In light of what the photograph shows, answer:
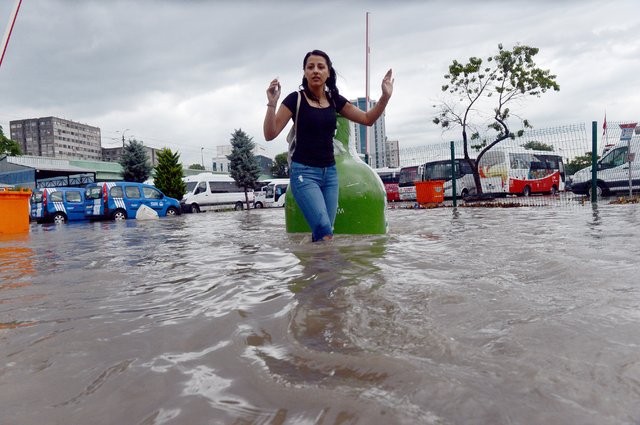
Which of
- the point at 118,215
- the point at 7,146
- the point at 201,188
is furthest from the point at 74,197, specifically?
the point at 7,146

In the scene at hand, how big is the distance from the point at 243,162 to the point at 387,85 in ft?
97.1

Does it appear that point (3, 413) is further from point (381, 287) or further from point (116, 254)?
point (116, 254)

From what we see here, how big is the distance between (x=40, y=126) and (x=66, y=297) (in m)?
122

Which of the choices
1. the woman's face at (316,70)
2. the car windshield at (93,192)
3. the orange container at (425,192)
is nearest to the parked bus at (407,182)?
the orange container at (425,192)

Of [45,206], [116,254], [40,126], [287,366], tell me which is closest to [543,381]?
[287,366]

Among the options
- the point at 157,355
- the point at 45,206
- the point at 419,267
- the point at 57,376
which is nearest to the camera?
the point at 57,376

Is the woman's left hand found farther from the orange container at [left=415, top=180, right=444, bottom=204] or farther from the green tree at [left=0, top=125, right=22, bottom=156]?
the green tree at [left=0, top=125, right=22, bottom=156]

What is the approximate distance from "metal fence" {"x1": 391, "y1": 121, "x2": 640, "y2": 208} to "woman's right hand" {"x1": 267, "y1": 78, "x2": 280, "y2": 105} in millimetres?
12828

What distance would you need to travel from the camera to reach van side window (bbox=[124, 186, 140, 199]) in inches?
731

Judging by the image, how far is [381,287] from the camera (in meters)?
2.28

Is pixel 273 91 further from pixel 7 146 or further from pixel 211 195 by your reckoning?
pixel 7 146

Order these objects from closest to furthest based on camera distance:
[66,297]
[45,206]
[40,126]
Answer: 1. [66,297]
2. [45,206]
3. [40,126]

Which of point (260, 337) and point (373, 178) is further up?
point (373, 178)

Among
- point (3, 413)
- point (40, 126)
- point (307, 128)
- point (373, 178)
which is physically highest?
point (40, 126)
